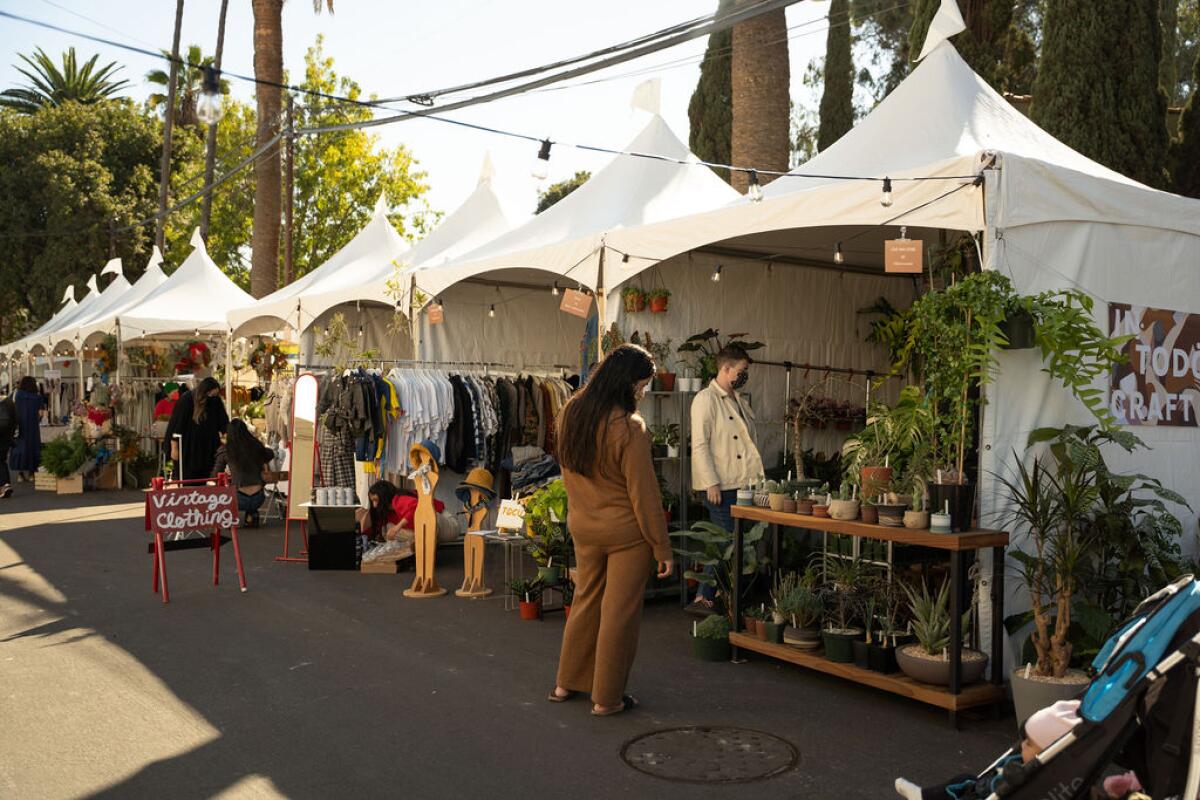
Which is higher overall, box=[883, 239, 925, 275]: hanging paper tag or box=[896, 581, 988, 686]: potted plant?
box=[883, 239, 925, 275]: hanging paper tag

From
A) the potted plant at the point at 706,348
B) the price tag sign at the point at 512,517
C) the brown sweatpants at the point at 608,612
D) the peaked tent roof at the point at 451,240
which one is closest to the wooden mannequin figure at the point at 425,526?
the price tag sign at the point at 512,517

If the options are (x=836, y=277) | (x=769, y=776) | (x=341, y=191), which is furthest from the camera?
(x=341, y=191)

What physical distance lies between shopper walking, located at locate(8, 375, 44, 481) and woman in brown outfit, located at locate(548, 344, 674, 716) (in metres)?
14.7

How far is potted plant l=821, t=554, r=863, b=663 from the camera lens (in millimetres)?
5742

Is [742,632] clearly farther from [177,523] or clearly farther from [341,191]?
[341,191]

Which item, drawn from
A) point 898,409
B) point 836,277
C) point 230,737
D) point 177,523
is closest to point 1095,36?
point 836,277

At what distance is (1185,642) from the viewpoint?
304 cm

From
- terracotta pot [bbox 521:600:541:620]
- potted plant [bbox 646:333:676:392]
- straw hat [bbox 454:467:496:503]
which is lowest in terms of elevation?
terracotta pot [bbox 521:600:541:620]

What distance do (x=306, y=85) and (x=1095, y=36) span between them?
2259 cm

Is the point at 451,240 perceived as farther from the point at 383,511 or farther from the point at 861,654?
the point at 861,654

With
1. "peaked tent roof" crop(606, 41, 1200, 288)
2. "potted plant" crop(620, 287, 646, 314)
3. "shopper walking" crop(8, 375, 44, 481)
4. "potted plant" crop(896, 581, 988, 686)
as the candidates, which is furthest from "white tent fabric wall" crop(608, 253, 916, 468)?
"shopper walking" crop(8, 375, 44, 481)

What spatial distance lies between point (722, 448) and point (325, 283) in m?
8.57

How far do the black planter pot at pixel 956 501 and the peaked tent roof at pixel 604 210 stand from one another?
4274 mm

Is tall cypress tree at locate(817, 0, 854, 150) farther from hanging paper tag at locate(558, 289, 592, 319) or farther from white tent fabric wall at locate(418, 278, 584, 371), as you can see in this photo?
hanging paper tag at locate(558, 289, 592, 319)
